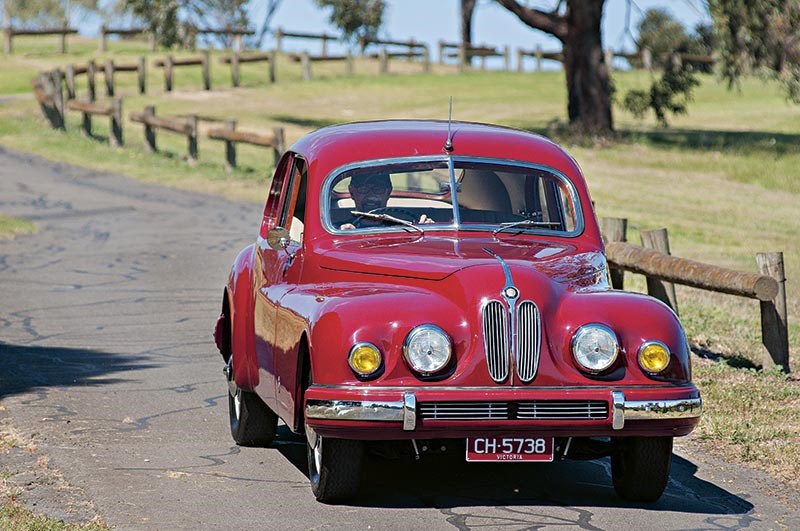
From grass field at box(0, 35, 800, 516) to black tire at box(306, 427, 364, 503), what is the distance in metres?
2.47

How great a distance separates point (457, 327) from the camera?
21.0ft

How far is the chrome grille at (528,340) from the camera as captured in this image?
6.39m

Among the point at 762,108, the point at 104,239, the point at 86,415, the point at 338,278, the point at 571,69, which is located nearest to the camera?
the point at 338,278

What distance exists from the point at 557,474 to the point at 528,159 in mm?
1766

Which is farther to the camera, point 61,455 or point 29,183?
point 29,183

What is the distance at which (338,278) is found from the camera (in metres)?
7.13

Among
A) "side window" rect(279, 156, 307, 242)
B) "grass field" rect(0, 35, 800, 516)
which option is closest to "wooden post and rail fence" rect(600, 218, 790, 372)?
"grass field" rect(0, 35, 800, 516)

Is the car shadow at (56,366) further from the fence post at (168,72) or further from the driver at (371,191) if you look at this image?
the fence post at (168,72)

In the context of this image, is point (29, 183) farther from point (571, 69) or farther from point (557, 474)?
point (557, 474)

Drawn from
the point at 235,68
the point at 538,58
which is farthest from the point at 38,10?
the point at 235,68

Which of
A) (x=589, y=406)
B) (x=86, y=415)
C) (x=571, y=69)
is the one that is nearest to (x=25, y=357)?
(x=86, y=415)

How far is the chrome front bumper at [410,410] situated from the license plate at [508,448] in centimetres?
35

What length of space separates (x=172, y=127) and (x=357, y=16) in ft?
103

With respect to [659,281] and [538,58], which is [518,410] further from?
[538,58]
